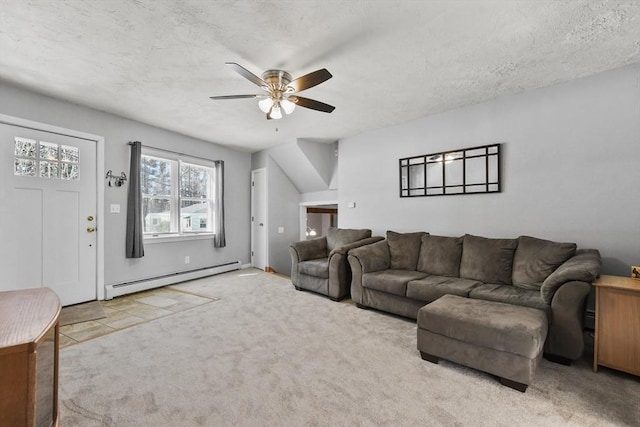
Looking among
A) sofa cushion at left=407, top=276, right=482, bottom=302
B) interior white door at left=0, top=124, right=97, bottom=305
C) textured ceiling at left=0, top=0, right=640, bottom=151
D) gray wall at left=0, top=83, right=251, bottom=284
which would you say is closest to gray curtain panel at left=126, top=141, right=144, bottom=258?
gray wall at left=0, top=83, right=251, bottom=284

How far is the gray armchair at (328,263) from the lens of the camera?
379 centimetres

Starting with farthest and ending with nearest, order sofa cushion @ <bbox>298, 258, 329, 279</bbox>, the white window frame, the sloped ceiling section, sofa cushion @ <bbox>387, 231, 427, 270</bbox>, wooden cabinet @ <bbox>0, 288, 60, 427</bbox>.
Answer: the sloped ceiling section, the white window frame, sofa cushion @ <bbox>298, 258, 329, 279</bbox>, sofa cushion @ <bbox>387, 231, 427, 270</bbox>, wooden cabinet @ <bbox>0, 288, 60, 427</bbox>

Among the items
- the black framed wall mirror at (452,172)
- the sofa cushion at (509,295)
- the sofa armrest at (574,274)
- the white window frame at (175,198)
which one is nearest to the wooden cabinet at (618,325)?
the sofa armrest at (574,274)

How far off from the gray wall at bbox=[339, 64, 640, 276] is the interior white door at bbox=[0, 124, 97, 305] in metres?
4.41

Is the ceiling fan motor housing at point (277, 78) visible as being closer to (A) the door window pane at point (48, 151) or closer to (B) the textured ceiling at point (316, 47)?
(B) the textured ceiling at point (316, 47)

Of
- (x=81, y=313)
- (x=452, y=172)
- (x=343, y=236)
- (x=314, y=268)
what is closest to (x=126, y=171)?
(x=81, y=313)

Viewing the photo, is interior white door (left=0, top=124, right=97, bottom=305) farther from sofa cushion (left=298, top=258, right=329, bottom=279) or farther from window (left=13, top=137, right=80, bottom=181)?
sofa cushion (left=298, top=258, right=329, bottom=279)

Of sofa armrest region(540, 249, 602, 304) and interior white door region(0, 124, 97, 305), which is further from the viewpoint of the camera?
interior white door region(0, 124, 97, 305)

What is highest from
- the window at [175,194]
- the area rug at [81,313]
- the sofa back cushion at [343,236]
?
the window at [175,194]

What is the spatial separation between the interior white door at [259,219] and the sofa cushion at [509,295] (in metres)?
4.04

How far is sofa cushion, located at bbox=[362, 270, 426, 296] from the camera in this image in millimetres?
3076

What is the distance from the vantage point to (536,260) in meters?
2.74

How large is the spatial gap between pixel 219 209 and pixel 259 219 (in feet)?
2.97

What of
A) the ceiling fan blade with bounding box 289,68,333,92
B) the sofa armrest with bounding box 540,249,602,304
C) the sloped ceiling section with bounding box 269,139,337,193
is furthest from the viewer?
the sloped ceiling section with bounding box 269,139,337,193
